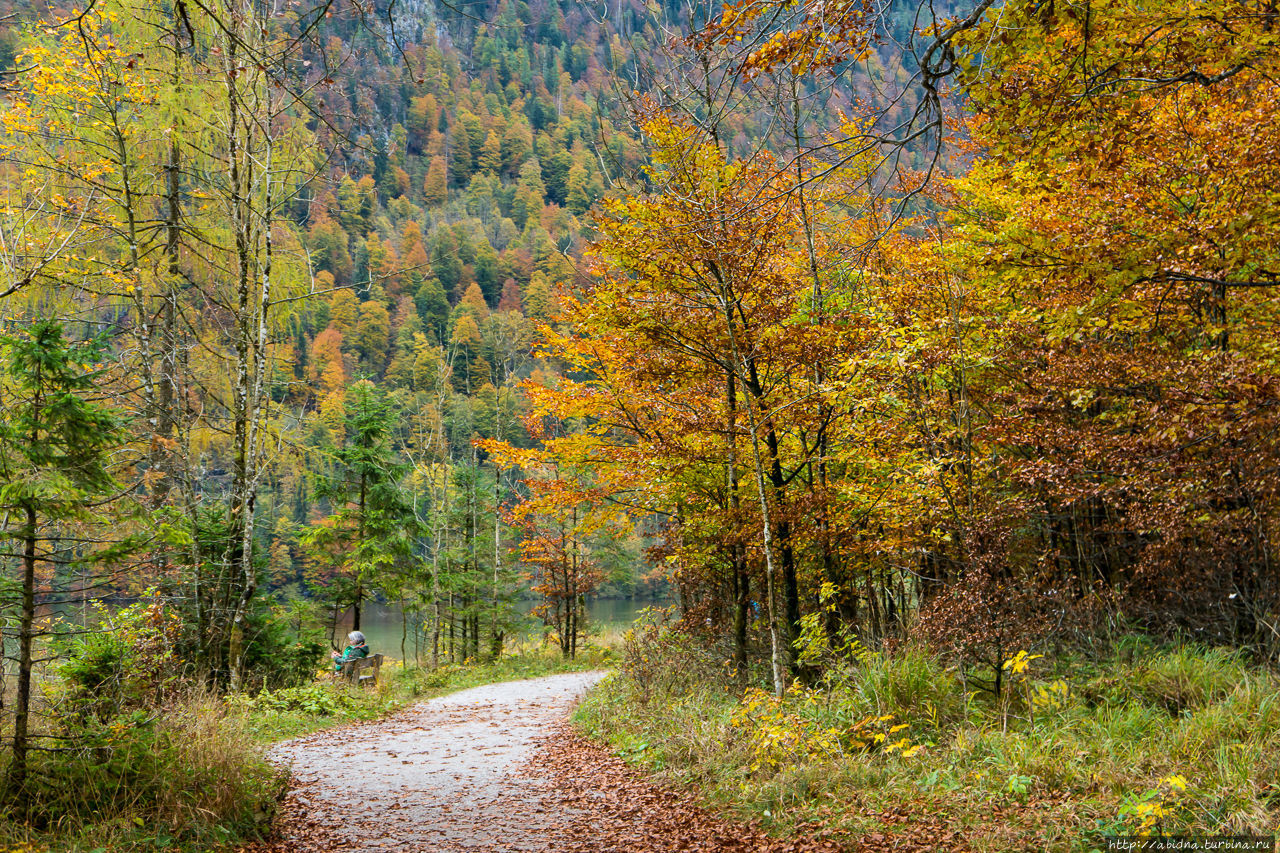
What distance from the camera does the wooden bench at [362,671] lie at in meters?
12.4

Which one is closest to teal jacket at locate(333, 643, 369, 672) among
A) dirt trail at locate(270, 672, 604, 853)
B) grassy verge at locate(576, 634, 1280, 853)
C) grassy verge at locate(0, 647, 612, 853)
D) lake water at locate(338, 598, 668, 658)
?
dirt trail at locate(270, 672, 604, 853)

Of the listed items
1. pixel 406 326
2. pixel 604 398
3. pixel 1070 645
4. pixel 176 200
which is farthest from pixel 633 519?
pixel 406 326

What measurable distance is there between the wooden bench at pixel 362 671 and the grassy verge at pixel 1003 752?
7.04 m

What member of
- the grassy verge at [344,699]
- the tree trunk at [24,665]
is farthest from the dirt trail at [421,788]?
the tree trunk at [24,665]

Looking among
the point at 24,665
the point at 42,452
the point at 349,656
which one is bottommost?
the point at 349,656

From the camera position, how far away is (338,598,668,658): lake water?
2671 cm

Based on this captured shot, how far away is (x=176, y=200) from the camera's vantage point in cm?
1089

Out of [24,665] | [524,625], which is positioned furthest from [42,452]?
[524,625]

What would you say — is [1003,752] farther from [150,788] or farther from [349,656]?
[349,656]

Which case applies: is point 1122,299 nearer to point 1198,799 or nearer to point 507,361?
point 1198,799

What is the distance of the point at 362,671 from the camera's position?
12703 mm

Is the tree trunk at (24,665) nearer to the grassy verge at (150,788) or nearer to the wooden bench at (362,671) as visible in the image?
the grassy verge at (150,788)

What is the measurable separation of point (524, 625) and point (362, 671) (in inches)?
395

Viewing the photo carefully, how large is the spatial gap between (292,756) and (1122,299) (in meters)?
10.1
